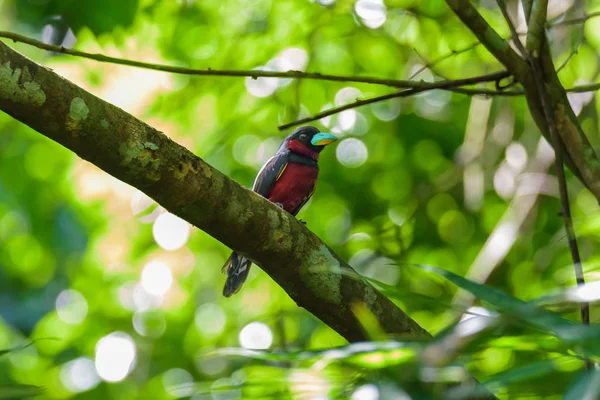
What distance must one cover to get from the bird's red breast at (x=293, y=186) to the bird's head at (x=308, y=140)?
239mm

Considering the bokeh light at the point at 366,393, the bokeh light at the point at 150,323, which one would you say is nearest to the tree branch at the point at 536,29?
the bokeh light at the point at 366,393

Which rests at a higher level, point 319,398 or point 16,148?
point 16,148

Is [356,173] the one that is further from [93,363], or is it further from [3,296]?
[3,296]

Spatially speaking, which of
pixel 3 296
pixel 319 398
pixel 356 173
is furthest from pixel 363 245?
pixel 3 296

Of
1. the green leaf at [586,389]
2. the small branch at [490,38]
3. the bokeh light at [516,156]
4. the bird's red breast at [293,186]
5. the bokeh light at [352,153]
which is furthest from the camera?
the bokeh light at [352,153]

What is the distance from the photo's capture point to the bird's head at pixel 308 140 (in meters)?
5.64

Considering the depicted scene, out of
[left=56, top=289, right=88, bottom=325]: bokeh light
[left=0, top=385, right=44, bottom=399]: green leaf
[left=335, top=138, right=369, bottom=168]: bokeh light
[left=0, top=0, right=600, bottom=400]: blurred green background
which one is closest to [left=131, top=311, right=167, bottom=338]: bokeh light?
[left=0, top=0, right=600, bottom=400]: blurred green background

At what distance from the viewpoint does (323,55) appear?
5.55 metres

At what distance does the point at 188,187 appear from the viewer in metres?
2.39

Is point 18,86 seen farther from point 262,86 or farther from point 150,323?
point 150,323

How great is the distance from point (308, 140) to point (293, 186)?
20.9 inches

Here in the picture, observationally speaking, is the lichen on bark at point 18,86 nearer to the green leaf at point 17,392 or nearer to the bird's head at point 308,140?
the green leaf at point 17,392

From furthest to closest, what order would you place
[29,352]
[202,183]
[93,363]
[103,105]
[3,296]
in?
1. [3,296]
2. [29,352]
3. [93,363]
4. [202,183]
5. [103,105]

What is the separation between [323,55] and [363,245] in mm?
1444
